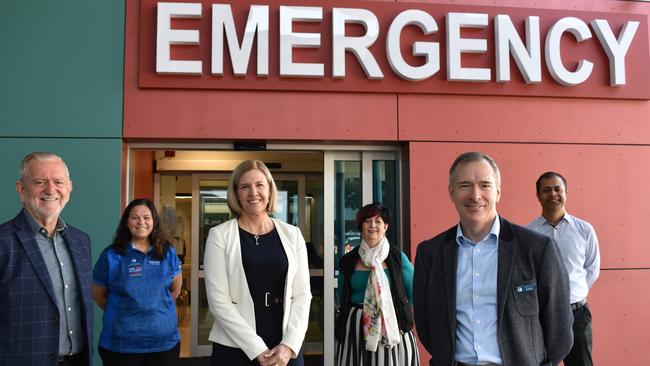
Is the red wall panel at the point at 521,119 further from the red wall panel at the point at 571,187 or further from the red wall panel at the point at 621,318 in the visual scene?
the red wall panel at the point at 621,318

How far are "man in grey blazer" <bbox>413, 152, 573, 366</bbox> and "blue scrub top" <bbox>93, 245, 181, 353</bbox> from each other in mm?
1805

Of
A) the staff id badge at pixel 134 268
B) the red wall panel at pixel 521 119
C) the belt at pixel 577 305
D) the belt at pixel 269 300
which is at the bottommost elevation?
the belt at pixel 577 305

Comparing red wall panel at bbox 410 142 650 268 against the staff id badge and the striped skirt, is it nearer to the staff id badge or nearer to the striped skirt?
the striped skirt

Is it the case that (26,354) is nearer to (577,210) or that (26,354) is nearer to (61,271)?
(61,271)

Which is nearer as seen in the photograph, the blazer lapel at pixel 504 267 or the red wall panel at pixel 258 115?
the blazer lapel at pixel 504 267

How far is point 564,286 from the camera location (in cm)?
200

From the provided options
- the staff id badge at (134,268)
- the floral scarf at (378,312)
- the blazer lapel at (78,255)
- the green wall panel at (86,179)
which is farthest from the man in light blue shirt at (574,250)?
the green wall panel at (86,179)

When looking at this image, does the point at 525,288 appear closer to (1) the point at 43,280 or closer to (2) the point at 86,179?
(1) the point at 43,280

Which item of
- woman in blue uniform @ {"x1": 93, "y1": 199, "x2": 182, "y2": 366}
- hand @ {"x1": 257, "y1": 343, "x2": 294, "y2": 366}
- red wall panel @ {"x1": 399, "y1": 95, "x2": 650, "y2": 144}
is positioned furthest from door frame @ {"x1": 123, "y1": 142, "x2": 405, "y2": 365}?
hand @ {"x1": 257, "y1": 343, "x2": 294, "y2": 366}

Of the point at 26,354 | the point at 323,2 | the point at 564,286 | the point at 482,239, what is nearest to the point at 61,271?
the point at 26,354

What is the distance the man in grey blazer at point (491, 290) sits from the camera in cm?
195

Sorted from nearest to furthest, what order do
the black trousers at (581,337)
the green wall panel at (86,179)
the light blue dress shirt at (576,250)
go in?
the black trousers at (581,337)
the light blue dress shirt at (576,250)
the green wall panel at (86,179)

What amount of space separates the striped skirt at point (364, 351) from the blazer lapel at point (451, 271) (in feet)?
5.34

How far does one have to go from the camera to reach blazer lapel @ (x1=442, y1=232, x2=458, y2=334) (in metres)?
2.03
